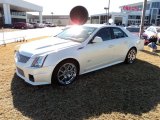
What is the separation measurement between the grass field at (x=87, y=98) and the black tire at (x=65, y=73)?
0.16 m

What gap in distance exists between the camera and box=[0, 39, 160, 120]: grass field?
12.2ft

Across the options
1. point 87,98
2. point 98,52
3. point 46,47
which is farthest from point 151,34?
point 87,98

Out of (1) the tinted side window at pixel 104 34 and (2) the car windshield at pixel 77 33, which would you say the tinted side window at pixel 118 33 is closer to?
(1) the tinted side window at pixel 104 34

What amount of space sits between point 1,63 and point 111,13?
54996 mm

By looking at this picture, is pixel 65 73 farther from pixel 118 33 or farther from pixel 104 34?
pixel 118 33

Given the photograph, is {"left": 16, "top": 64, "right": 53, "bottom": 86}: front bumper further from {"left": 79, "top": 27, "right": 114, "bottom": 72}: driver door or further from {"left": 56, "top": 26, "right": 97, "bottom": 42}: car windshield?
{"left": 56, "top": 26, "right": 97, "bottom": 42}: car windshield

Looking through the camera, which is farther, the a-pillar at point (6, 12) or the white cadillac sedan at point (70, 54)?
the a-pillar at point (6, 12)

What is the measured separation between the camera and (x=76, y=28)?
610 centimetres

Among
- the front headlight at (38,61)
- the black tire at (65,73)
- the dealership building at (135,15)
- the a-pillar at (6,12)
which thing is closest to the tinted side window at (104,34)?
the black tire at (65,73)

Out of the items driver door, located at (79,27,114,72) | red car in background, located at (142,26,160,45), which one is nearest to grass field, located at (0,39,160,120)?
driver door, located at (79,27,114,72)

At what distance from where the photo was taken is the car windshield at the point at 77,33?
5.49 m

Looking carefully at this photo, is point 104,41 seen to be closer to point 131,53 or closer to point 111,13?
point 131,53

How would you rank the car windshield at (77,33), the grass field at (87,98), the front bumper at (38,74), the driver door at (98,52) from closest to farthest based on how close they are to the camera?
1. the grass field at (87,98)
2. the front bumper at (38,74)
3. the driver door at (98,52)
4. the car windshield at (77,33)

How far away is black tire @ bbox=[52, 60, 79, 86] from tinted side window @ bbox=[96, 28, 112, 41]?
1.36 m
